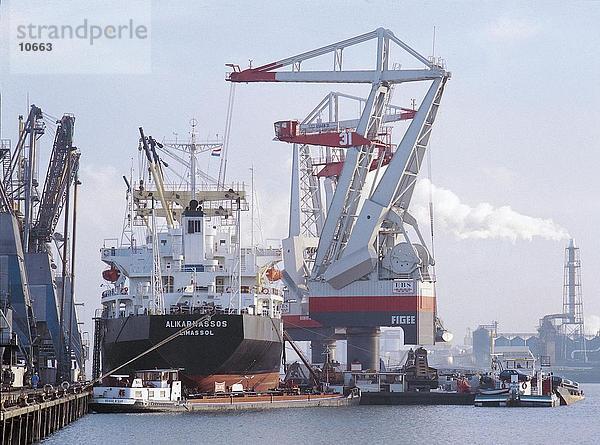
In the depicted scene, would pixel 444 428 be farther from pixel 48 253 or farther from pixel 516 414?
pixel 48 253

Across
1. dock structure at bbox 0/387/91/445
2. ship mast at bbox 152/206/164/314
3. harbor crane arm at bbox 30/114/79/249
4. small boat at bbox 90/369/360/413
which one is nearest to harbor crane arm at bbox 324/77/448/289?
harbor crane arm at bbox 30/114/79/249

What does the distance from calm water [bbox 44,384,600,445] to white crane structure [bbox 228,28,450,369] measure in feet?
54.2

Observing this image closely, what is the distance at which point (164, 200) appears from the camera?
283ft

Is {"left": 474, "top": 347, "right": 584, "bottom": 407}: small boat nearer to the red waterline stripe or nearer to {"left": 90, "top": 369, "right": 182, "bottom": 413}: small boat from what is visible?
the red waterline stripe

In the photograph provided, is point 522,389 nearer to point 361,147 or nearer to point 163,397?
point 361,147

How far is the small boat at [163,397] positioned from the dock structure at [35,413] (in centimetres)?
148

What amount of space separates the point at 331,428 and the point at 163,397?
9.17 metres

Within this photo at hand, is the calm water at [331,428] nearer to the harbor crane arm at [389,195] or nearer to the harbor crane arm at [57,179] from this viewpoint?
the harbor crane arm at [389,195]

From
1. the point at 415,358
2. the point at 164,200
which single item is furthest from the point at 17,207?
the point at 415,358

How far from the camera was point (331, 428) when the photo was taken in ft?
213

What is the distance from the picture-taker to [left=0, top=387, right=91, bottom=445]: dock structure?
45459mm

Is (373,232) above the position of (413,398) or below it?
above

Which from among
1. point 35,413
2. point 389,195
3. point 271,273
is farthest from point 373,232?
point 35,413

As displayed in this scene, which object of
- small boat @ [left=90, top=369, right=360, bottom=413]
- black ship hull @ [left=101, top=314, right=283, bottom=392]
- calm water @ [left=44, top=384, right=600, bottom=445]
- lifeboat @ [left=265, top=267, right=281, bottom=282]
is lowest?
calm water @ [left=44, top=384, right=600, bottom=445]
